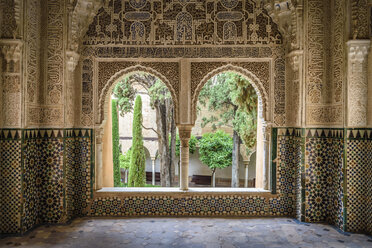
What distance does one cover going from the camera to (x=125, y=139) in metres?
18.5

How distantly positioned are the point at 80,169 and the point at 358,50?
17.3 ft

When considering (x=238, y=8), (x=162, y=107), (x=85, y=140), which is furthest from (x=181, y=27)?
(x=162, y=107)

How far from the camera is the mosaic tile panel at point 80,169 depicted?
5.66 meters

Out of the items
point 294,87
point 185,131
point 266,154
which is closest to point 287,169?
point 266,154

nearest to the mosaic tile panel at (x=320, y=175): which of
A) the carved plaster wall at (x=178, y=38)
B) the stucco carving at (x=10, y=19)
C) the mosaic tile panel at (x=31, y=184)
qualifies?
the carved plaster wall at (x=178, y=38)

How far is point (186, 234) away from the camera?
4738mm

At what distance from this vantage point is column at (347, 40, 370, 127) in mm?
4660

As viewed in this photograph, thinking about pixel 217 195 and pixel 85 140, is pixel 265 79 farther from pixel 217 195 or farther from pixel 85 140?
pixel 85 140

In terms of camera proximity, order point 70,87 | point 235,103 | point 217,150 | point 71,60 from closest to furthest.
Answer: point 71,60, point 70,87, point 235,103, point 217,150

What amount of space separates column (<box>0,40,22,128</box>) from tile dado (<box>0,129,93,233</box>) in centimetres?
19

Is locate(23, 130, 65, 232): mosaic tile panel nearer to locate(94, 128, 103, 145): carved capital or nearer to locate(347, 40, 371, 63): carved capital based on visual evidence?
locate(94, 128, 103, 145): carved capital

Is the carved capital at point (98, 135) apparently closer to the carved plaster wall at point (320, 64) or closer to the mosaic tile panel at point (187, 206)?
the mosaic tile panel at point (187, 206)

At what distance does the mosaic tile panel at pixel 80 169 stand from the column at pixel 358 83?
4646mm

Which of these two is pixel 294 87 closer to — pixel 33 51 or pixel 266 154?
pixel 266 154
